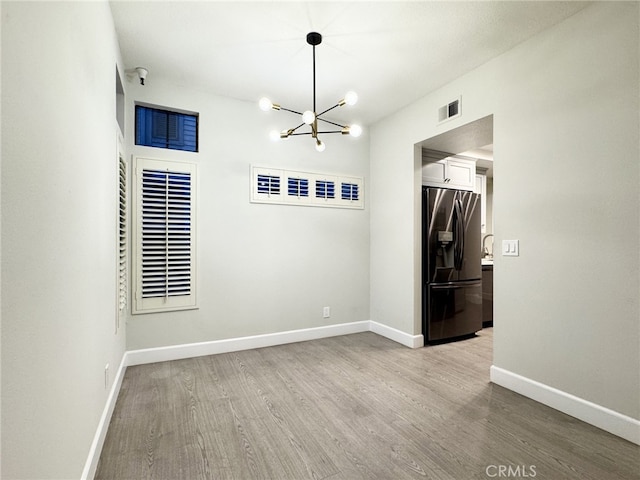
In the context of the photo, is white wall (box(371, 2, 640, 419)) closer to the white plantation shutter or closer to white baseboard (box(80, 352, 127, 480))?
white baseboard (box(80, 352, 127, 480))

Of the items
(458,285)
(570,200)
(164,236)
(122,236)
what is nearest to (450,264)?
(458,285)

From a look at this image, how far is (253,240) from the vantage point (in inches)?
144

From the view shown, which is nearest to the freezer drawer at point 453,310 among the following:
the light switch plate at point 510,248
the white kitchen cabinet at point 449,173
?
the light switch plate at point 510,248

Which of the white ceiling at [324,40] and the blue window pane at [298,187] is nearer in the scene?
the white ceiling at [324,40]

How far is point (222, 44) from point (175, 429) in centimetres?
287

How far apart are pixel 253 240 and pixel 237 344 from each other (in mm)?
1168

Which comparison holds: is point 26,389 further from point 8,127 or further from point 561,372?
point 561,372

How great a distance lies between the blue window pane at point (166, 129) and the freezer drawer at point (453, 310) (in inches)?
125

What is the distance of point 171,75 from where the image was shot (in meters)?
3.12

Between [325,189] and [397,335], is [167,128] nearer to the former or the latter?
[325,189]

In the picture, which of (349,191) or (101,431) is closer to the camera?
(101,431)

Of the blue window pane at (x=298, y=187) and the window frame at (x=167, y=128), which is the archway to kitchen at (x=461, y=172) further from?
the window frame at (x=167, y=128)

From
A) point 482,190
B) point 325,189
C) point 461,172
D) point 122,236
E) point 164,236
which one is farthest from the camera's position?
point 482,190

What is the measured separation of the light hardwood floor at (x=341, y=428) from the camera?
171 centimetres
